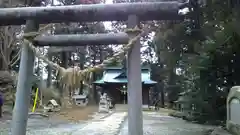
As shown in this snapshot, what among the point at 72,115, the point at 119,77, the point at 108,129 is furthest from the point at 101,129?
the point at 119,77

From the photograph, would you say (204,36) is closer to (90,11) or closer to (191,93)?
(191,93)

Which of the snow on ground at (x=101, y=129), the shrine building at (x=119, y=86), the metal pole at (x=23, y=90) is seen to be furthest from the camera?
the shrine building at (x=119, y=86)

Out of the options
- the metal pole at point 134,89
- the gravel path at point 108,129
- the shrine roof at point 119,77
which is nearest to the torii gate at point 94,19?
the metal pole at point 134,89

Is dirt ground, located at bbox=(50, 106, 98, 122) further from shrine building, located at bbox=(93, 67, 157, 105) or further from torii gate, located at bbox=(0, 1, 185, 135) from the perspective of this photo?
torii gate, located at bbox=(0, 1, 185, 135)

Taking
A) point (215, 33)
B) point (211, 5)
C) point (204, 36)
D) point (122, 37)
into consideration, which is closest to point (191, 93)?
point (204, 36)

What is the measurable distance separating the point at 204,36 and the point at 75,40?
457cm

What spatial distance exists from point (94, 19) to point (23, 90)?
1203 millimetres

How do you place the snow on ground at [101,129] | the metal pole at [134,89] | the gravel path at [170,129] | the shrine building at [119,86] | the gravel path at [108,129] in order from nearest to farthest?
the metal pole at [134,89] < the snow on ground at [101,129] < the gravel path at [108,129] < the gravel path at [170,129] < the shrine building at [119,86]

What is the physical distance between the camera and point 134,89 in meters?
3.09

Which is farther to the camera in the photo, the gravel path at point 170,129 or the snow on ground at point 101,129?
the gravel path at point 170,129

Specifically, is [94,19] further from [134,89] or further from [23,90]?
[23,90]

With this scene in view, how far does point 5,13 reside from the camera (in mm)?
3383

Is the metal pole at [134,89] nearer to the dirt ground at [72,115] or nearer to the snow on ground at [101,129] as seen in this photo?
the snow on ground at [101,129]

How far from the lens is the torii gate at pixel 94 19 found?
3.11 metres
